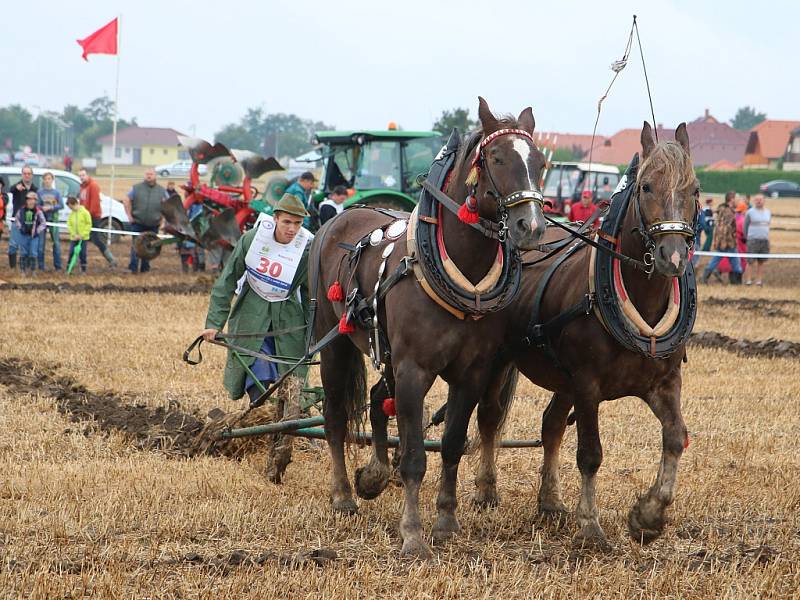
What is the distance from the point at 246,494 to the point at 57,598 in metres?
1.98

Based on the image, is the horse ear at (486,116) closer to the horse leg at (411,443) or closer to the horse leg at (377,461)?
the horse leg at (411,443)

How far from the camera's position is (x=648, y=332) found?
5344mm

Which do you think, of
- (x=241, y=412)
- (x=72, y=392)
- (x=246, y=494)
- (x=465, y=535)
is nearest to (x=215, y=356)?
(x=72, y=392)

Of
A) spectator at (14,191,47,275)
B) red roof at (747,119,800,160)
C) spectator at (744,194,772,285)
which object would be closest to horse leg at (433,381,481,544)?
spectator at (14,191,47,275)

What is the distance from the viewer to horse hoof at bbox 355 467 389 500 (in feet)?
21.2

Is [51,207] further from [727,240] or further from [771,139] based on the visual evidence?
[771,139]

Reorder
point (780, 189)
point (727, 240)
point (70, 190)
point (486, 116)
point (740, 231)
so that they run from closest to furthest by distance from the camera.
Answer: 1. point (486, 116)
2. point (727, 240)
3. point (740, 231)
4. point (70, 190)
5. point (780, 189)

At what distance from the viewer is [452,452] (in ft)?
19.5

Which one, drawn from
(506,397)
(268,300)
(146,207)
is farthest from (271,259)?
(146,207)

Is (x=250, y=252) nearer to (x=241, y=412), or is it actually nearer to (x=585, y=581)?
(x=241, y=412)

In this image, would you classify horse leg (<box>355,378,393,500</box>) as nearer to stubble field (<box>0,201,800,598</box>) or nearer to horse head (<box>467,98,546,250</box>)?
stubble field (<box>0,201,800,598</box>)

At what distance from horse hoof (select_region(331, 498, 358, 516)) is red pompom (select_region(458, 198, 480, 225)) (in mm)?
1955

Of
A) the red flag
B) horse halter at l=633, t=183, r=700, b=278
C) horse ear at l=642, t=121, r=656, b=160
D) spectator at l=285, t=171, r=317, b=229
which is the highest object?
the red flag

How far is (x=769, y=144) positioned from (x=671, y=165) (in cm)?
9866
